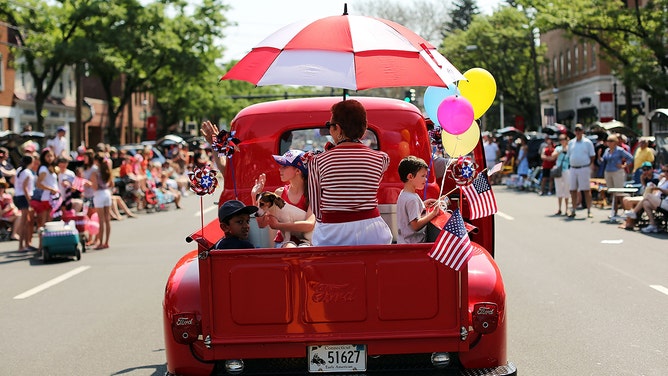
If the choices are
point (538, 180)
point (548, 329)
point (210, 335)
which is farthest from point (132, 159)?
point (210, 335)

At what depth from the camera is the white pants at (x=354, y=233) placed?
5586 mm

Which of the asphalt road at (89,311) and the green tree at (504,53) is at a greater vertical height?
the green tree at (504,53)

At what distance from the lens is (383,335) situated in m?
5.22

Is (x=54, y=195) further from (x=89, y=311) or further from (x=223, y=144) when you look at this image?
(x=223, y=144)

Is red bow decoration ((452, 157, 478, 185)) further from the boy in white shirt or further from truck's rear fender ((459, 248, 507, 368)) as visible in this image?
truck's rear fender ((459, 248, 507, 368))

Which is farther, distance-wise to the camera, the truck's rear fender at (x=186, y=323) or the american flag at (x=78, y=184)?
the american flag at (x=78, y=184)

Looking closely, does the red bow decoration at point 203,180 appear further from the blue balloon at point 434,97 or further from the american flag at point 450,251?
the blue balloon at point 434,97

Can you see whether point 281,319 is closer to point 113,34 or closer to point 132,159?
point 132,159

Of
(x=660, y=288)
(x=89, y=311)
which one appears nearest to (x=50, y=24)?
(x=89, y=311)

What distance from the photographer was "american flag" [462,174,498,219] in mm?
7156

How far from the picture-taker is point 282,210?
632 centimetres

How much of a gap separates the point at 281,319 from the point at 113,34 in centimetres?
4411

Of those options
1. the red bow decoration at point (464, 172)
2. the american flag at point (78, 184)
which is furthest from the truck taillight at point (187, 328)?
the american flag at point (78, 184)

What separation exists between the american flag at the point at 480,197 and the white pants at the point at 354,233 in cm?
167
